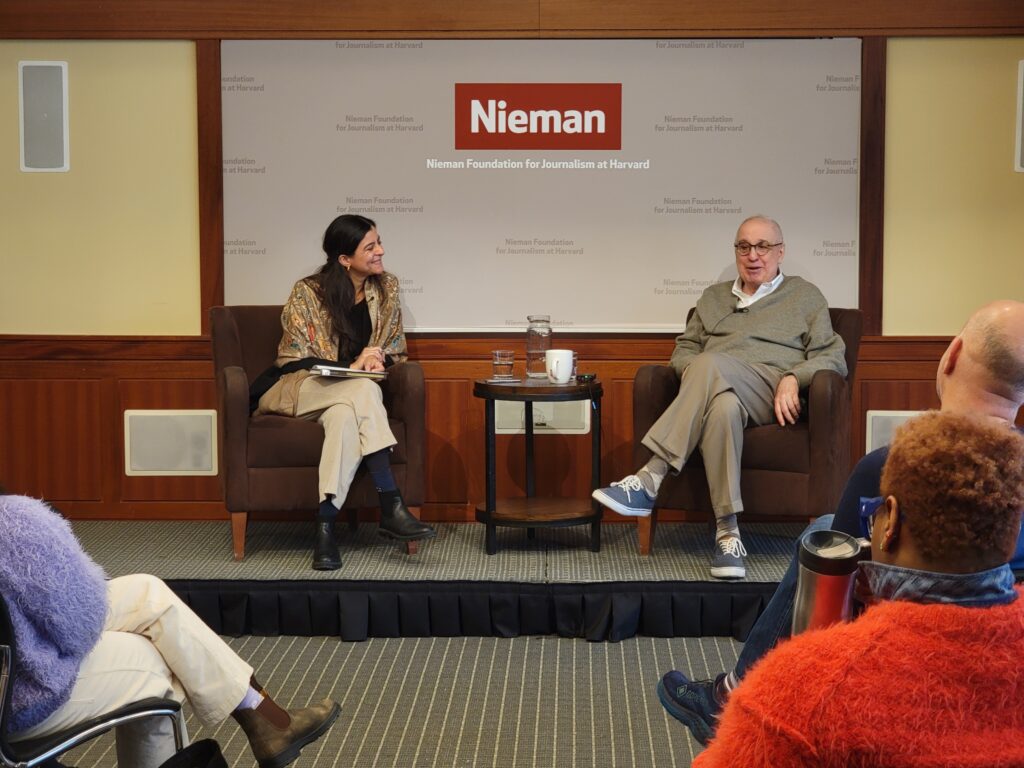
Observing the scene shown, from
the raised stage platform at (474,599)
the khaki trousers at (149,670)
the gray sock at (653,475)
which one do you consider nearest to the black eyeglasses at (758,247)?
the gray sock at (653,475)

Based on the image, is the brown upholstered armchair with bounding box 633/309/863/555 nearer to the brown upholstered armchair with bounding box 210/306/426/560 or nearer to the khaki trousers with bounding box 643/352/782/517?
the khaki trousers with bounding box 643/352/782/517

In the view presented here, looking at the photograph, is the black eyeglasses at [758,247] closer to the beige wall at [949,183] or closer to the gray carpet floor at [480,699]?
the beige wall at [949,183]

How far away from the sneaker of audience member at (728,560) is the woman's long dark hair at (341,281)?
1553 millimetres

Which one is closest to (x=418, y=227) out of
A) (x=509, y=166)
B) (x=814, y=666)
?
(x=509, y=166)

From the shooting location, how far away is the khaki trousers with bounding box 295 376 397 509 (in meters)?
4.04

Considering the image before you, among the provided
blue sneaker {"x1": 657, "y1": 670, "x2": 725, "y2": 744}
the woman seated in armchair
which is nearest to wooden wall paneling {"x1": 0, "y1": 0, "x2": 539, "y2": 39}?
the woman seated in armchair

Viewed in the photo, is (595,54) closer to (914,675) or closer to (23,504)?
(23,504)

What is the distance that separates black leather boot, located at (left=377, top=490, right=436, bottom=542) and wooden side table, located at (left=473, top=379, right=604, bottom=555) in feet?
0.85

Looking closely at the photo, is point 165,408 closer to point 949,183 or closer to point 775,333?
point 775,333

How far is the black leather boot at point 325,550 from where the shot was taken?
400cm

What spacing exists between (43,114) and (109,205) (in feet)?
1.52

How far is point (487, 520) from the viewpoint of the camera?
166 inches

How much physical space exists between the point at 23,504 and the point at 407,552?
7.88ft

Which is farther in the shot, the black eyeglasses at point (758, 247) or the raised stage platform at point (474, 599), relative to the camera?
the black eyeglasses at point (758, 247)
